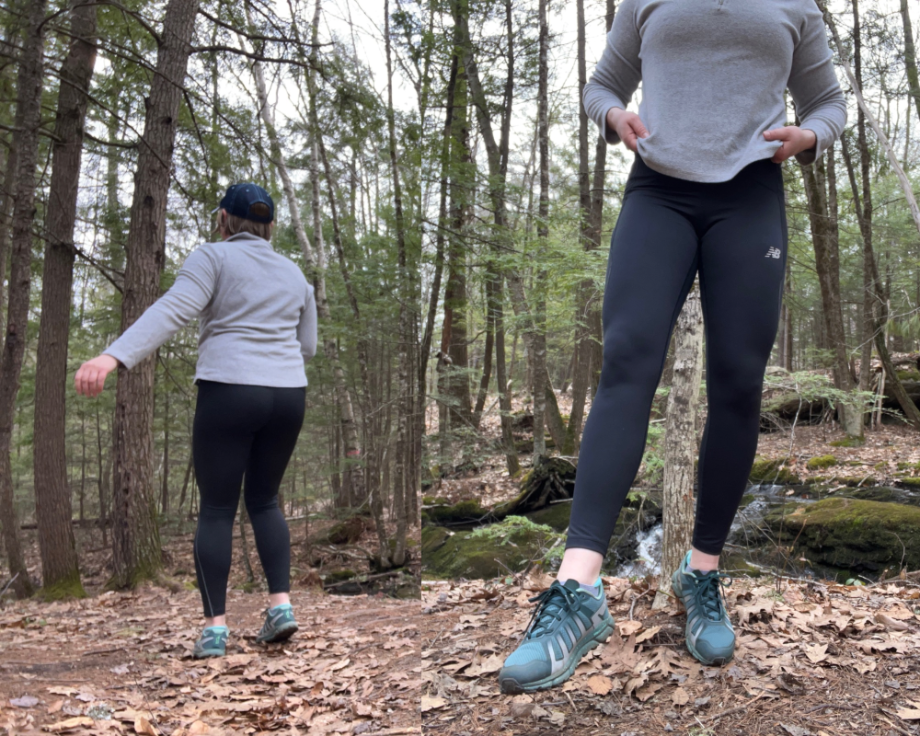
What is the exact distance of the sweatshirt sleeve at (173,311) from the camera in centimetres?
138

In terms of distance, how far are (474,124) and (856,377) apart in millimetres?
3268

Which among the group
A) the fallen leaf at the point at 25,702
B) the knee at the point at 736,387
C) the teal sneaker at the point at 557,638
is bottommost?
the fallen leaf at the point at 25,702

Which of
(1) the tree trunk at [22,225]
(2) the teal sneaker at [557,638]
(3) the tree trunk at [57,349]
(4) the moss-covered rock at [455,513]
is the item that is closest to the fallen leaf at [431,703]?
(2) the teal sneaker at [557,638]

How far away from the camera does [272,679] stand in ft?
5.04

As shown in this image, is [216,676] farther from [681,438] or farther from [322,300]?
[681,438]

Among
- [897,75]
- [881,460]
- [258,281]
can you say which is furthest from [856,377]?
[258,281]

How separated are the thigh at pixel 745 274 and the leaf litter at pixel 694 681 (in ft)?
1.82

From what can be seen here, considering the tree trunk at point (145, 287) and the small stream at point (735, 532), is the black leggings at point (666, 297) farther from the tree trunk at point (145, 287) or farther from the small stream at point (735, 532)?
the tree trunk at point (145, 287)

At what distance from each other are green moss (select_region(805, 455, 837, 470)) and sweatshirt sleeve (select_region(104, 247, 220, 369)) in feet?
12.3

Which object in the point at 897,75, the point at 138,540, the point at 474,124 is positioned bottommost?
the point at 138,540

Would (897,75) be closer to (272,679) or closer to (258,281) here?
(258,281)

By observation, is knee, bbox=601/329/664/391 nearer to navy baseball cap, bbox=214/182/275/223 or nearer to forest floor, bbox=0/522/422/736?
forest floor, bbox=0/522/422/736

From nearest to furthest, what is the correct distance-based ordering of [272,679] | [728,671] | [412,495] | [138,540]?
[728,671], [272,679], [412,495], [138,540]

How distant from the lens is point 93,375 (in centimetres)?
129
